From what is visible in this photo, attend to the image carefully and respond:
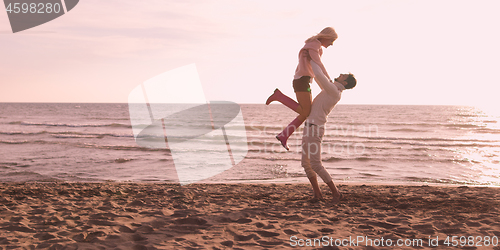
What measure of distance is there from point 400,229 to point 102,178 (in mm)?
7758

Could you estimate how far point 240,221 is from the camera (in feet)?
12.4

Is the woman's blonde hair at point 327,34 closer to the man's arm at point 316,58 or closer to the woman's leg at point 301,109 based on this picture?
the man's arm at point 316,58

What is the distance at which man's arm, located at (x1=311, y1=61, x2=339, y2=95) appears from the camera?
420 cm

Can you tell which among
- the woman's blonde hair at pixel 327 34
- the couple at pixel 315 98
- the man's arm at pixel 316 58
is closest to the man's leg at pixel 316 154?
the couple at pixel 315 98

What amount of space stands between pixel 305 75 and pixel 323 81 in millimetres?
278

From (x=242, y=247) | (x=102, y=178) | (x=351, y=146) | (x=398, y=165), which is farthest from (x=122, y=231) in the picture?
(x=351, y=146)

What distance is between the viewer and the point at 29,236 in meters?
3.19

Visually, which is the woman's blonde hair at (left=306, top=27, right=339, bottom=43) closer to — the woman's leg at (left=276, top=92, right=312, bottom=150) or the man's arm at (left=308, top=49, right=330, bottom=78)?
the man's arm at (left=308, top=49, right=330, bottom=78)

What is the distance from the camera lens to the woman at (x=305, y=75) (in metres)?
4.30

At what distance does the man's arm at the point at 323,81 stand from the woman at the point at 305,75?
0.06m

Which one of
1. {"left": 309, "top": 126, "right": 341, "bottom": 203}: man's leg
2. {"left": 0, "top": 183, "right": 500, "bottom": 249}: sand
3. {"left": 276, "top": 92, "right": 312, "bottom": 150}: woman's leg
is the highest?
{"left": 276, "top": 92, "right": 312, "bottom": 150}: woman's leg

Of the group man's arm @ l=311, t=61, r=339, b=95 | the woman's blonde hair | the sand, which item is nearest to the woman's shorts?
man's arm @ l=311, t=61, r=339, b=95

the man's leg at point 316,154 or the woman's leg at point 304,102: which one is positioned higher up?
the woman's leg at point 304,102

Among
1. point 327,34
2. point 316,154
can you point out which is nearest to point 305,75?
point 327,34
